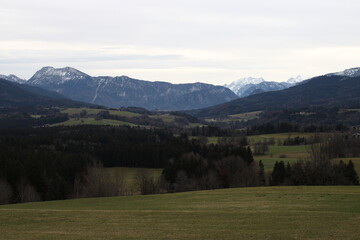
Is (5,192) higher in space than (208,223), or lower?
lower

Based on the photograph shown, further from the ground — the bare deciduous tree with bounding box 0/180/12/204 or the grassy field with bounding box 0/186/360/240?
the grassy field with bounding box 0/186/360/240

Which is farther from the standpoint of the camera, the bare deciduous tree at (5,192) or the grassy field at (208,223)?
the bare deciduous tree at (5,192)

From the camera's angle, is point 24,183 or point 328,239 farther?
point 24,183

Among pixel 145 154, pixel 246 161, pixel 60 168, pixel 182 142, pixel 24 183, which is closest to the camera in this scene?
pixel 24 183

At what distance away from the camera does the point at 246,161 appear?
10375 cm

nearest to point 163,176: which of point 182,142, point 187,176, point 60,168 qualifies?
point 187,176

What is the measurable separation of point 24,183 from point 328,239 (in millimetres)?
56897

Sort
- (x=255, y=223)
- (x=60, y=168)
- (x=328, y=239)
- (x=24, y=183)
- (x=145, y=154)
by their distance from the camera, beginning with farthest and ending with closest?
(x=145, y=154), (x=60, y=168), (x=24, y=183), (x=255, y=223), (x=328, y=239)

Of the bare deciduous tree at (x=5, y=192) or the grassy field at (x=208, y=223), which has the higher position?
the grassy field at (x=208, y=223)

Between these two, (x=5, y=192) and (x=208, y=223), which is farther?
(x=5, y=192)

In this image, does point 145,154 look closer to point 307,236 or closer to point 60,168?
point 60,168

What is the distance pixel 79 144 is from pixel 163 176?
69.0 meters

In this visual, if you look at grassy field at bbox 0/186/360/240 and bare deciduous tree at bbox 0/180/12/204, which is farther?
bare deciduous tree at bbox 0/180/12/204

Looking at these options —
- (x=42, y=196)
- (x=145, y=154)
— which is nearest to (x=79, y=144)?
(x=145, y=154)
